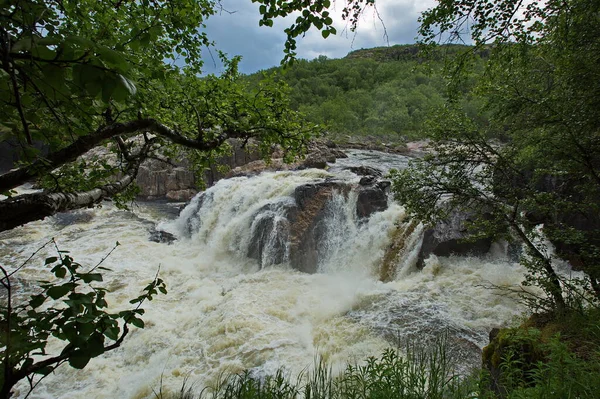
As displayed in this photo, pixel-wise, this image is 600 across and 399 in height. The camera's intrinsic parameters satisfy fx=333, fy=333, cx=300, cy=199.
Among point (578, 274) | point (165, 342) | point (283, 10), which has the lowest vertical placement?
point (165, 342)

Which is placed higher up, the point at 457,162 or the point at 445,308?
the point at 457,162

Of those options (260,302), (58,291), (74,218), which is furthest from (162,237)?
(58,291)

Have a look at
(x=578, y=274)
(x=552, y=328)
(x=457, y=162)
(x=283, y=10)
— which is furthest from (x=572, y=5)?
(x=578, y=274)

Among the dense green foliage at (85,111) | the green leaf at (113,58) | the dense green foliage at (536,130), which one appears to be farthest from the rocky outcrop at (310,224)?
the green leaf at (113,58)

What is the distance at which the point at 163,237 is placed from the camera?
13.3 meters

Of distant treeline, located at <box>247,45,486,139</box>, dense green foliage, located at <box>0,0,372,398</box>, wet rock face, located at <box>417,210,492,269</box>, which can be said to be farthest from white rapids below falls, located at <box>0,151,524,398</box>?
distant treeline, located at <box>247,45,486,139</box>

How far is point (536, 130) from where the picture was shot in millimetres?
5500

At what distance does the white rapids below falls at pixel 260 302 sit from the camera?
19.3 feet

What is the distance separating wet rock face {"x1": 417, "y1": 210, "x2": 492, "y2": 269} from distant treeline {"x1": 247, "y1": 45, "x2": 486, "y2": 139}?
1459 cm

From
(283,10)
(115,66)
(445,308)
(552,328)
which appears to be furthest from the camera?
(445,308)

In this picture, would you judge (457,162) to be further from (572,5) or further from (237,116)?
(237,116)

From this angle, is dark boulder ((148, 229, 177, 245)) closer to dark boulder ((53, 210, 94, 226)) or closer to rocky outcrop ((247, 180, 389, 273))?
dark boulder ((53, 210, 94, 226))

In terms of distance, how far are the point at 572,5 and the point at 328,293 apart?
275 inches

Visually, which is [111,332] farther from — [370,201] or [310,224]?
[370,201]
